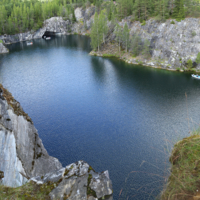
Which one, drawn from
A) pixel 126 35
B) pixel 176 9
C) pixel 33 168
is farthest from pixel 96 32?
pixel 33 168

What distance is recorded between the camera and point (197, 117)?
131ft

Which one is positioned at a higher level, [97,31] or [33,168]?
[97,31]

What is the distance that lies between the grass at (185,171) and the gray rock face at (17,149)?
10589mm

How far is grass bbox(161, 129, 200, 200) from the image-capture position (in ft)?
19.9

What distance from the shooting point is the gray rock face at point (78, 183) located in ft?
30.2

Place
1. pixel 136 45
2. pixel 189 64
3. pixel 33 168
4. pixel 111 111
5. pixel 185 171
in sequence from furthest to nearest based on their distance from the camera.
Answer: pixel 136 45 < pixel 189 64 < pixel 111 111 < pixel 33 168 < pixel 185 171

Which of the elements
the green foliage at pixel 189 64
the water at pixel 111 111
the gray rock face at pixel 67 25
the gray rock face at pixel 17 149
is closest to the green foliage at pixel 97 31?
the water at pixel 111 111

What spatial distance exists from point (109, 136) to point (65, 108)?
51.4ft

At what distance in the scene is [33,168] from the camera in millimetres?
19188

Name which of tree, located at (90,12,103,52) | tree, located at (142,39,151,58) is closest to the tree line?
tree, located at (90,12,103,52)

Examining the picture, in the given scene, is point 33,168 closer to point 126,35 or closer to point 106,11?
point 126,35

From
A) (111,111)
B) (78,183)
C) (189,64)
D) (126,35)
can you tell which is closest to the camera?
(78,183)

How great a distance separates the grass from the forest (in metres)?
79.5

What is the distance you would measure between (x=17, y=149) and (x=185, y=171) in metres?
15.3
